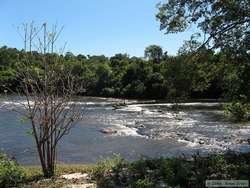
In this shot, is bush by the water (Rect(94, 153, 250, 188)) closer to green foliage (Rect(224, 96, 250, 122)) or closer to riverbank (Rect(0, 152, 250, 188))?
riverbank (Rect(0, 152, 250, 188))

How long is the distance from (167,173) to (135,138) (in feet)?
71.4

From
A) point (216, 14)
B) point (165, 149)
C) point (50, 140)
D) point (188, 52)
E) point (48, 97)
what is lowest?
point (165, 149)

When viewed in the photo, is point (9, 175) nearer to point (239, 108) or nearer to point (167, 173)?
point (167, 173)

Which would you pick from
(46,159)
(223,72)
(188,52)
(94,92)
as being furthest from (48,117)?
(94,92)

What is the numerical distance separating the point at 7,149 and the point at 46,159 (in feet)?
44.9

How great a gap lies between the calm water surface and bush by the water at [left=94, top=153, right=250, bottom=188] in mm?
10041

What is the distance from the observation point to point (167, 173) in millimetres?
9180

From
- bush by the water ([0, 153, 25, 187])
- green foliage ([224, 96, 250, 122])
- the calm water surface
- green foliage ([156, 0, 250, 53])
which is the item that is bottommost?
the calm water surface

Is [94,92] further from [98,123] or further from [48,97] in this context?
[48,97]

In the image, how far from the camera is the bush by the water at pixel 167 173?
857 cm

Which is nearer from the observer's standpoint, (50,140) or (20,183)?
(20,183)

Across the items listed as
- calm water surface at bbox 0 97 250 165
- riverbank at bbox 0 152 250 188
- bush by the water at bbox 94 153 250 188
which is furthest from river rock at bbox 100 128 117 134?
bush by the water at bbox 94 153 250 188

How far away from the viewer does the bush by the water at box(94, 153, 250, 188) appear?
8570 mm

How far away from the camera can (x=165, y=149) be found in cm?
2620
